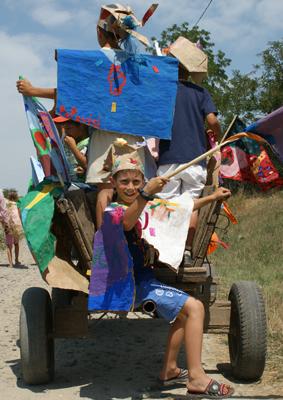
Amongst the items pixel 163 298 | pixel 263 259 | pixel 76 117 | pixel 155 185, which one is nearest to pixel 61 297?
pixel 76 117

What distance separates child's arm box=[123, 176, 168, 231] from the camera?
4043 millimetres

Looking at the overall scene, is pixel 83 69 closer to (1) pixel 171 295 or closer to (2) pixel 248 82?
(1) pixel 171 295

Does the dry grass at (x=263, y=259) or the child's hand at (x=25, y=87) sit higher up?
the child's hand at (x=25, y=87)

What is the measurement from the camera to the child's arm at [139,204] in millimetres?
4043

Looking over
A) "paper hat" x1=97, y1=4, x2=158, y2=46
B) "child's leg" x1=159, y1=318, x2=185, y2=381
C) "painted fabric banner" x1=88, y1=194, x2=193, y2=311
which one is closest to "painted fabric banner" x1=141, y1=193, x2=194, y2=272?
"painted fabric banner" x1=88, y1=194, x2=193, y2=311

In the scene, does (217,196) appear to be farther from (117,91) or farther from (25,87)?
(25,87)

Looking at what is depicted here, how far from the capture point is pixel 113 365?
18.7ft

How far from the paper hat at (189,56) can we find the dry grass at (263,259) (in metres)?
2.49

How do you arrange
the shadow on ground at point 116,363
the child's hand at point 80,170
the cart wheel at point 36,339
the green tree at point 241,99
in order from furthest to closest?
1. the green tree at point 241,99
2. the child's hand at point 80,170
3. the shadow on ground at point 116,363
4. the cart wheel at point 36,339

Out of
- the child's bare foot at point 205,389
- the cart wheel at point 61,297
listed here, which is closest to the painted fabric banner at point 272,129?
the child's bare foot at point 205,389

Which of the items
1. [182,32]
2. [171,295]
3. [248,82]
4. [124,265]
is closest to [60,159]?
[124,265]

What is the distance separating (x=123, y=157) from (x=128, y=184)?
183mm

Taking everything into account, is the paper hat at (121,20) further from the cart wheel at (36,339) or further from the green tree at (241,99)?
the green tree at (241,99)

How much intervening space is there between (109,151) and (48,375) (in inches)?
66.7
